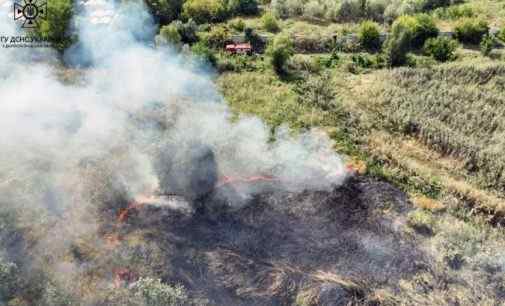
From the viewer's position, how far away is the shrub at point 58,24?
2680cm

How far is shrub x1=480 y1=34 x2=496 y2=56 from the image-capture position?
83.7 ft

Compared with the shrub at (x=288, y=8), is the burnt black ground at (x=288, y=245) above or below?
below

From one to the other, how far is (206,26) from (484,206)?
1937 centimetres

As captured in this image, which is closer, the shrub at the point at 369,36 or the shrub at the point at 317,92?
the shrub at the point at 317,92

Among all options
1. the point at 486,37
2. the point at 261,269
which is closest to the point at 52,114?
the point at 261,269

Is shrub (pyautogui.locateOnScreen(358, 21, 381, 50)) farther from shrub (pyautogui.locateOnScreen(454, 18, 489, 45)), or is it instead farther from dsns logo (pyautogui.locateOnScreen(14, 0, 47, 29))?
dsns logo (pyautogui.locateOnScreen(14, 0, 47, 29))

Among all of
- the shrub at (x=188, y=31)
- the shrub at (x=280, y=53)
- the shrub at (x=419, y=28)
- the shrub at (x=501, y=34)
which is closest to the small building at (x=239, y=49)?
the shrub at (x=280, y=53)

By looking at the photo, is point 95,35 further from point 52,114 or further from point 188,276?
point 188,276

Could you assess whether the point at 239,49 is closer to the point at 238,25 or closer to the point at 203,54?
the point at 203,54

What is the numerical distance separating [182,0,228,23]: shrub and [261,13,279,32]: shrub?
3072 millimetres

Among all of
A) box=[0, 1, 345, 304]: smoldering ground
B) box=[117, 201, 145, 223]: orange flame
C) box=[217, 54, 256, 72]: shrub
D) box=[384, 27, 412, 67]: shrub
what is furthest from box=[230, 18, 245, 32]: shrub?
box=[117, 201, 145, 223]: orange flame

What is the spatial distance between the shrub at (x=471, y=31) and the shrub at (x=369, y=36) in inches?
179

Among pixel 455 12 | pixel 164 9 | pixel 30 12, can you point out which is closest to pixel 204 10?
pixel 164 9

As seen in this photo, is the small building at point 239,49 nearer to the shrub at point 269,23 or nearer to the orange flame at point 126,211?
the shrub at point 269,23
